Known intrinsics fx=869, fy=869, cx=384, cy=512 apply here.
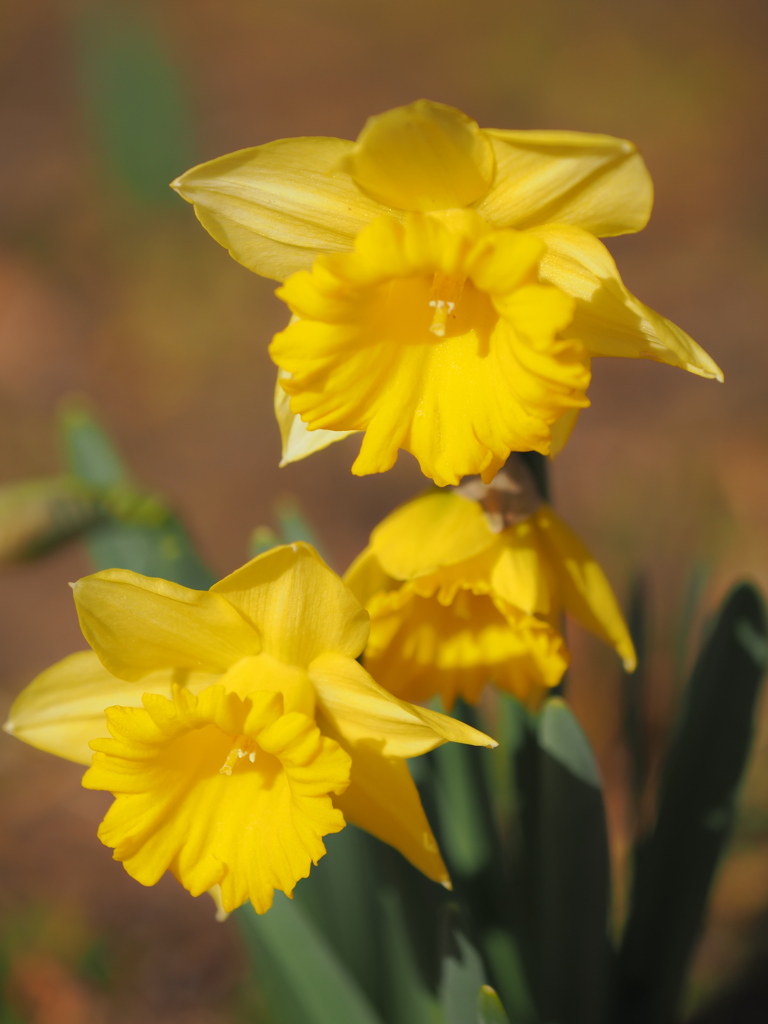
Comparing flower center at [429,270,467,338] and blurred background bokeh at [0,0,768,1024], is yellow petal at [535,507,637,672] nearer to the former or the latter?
flower center at [429,270,467,338]

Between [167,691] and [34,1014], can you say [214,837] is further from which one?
[34,1014]

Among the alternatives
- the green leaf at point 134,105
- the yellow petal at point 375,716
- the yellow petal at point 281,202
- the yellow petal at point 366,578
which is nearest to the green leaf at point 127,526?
the yellow petal at point 366,578

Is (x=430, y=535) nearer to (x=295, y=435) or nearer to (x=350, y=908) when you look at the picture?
(x=295, y=435)

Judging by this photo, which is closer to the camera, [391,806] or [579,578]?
[391,806]

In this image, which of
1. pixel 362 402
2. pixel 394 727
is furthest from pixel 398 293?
pixel 394 727

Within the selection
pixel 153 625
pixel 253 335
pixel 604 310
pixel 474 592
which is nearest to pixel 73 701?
pixel 153 625

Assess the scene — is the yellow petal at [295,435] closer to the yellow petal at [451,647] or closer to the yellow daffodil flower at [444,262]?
the yellow daffodil flower at [444,262]
